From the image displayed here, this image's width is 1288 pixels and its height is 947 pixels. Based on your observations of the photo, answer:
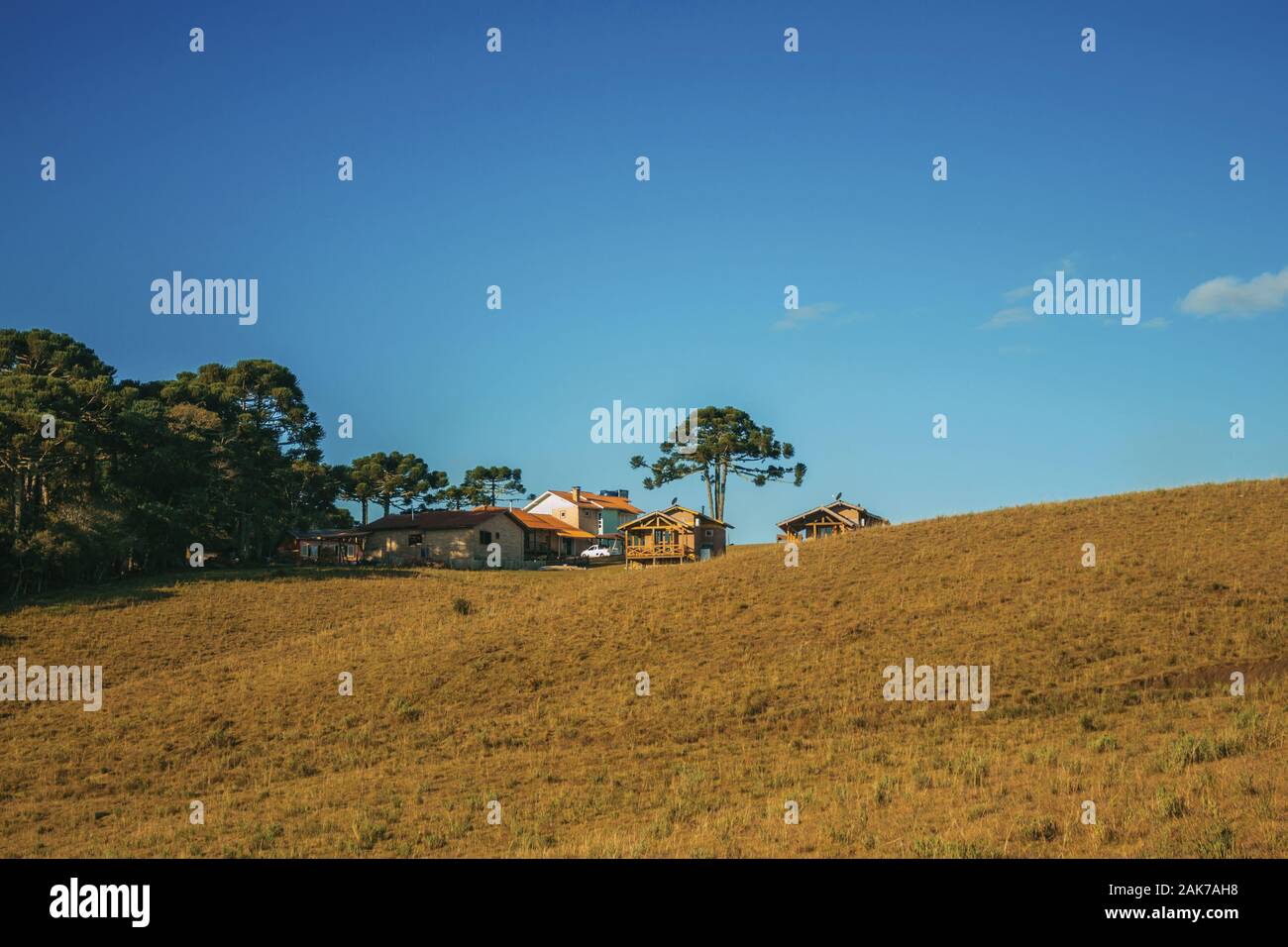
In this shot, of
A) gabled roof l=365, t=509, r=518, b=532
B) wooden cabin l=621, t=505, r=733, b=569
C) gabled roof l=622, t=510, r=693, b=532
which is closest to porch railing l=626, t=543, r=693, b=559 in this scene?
wooden cabin l=621, t=505, r=733, b=569

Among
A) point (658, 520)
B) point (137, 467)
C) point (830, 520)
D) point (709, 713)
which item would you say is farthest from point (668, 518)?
point (709, 713)

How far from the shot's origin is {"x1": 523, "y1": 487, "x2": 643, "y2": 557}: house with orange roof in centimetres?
10275

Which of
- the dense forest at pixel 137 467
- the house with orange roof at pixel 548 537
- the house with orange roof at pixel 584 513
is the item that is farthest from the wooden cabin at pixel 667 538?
the dense forest at pixel 137 467

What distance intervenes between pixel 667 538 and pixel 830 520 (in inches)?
580

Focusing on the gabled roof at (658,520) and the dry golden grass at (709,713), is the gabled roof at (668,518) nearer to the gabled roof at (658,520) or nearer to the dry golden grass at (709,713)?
the gabled roof at (658,520)

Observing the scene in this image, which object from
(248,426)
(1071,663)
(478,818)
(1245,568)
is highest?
(248,426)

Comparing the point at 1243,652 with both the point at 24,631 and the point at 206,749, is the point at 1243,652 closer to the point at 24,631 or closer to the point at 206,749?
the point at 206,749

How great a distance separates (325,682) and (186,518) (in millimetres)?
35109

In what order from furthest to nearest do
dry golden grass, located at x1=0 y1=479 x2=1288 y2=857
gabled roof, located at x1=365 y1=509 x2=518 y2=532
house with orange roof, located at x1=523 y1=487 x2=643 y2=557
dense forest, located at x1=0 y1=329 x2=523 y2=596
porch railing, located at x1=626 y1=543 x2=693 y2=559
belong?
house with orange roof, located at x1=523 y1=487 x2=643 y2=557 < gabled roof, located at x1=365 y1=509 x2=518 y2=532 < porch railing, located at x1=626 y1=543 x2=693 y2=559 < dense forest, located at x1=0 y1=329 x2=523 y2=596 < dry golden grass, located at x1=0 y1=479 x2=1288 y2=857

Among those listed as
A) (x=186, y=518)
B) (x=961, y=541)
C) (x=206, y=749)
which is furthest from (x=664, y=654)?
(x=186, y=518)

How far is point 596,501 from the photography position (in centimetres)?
11144

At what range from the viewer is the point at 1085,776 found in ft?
56.1

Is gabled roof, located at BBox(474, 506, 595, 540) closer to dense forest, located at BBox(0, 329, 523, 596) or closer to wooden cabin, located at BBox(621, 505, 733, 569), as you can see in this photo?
wooden cabin, located at BBox(621, 505, 733, 569)

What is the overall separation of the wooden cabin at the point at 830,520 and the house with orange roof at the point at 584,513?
2652 cm
